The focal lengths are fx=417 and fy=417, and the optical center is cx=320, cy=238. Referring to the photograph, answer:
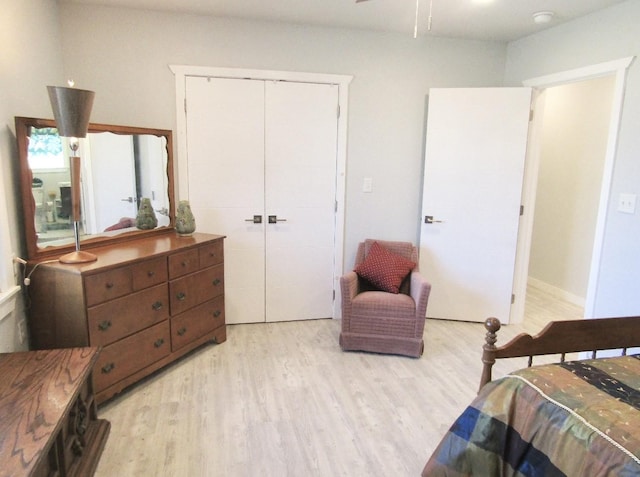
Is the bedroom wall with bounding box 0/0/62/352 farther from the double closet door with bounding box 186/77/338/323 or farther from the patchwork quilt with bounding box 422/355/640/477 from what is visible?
the patchwork quilt with bounding box 422/355/640/477

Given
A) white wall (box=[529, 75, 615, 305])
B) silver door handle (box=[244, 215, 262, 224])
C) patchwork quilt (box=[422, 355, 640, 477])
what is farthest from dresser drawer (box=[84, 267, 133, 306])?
white wall (box=[529, 75, 615, 305])

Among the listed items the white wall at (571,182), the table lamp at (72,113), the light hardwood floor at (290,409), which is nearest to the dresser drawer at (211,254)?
the light hardwood floor at (290,409)

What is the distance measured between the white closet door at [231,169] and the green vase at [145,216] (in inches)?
15.8

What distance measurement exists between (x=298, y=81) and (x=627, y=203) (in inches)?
96.0

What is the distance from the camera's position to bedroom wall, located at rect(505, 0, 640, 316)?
8.33 feet

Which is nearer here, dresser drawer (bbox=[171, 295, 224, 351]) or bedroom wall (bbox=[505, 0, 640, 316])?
bedroom wall (bbox=[505, 0, 640, 316])

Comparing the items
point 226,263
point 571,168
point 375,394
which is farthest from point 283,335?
point 571,168

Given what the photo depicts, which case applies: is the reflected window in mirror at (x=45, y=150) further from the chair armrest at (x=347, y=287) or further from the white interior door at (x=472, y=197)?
the white interior door at (x=472, y=197)

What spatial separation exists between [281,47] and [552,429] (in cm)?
305

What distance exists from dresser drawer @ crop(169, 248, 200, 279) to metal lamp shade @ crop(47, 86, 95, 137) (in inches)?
35.2

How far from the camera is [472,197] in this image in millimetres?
3533

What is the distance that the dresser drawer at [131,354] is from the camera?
223 cm

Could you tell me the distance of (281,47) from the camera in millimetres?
3270

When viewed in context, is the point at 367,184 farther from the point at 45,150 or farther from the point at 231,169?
the point at 45,150
